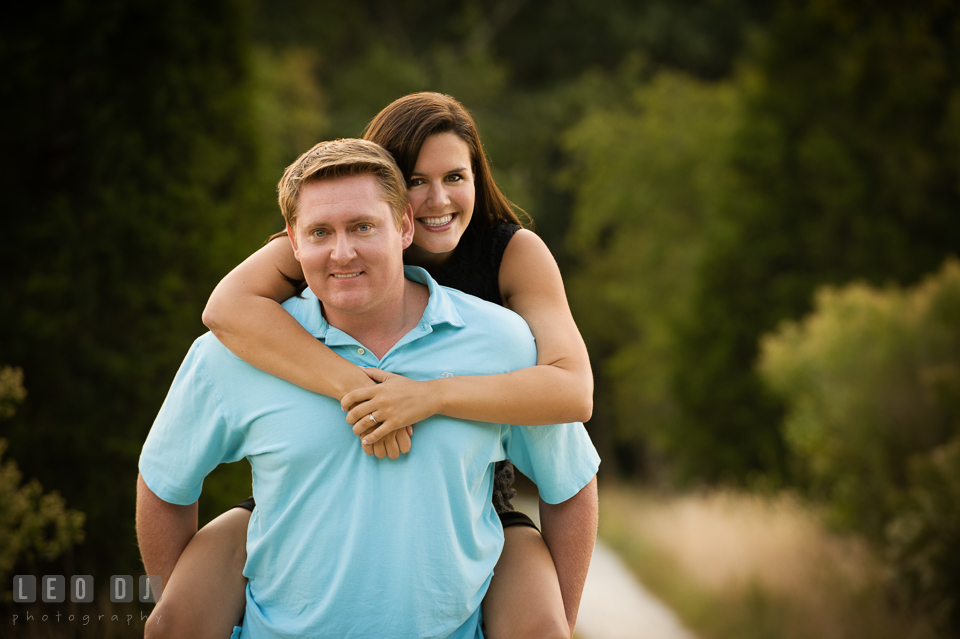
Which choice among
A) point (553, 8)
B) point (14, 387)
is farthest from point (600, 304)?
point (14, 387)

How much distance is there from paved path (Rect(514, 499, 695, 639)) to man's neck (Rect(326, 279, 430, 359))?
5839mm

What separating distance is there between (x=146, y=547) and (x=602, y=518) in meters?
12.3

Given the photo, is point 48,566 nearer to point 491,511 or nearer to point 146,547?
point 146,547

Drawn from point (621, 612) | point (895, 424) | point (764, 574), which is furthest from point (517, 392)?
point (621, 612)

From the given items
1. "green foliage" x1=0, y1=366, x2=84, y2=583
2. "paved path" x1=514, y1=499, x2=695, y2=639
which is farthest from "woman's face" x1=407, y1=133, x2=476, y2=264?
"paved path" x1=514, y1=499, x2=695, y2=639

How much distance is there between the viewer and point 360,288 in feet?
6.42

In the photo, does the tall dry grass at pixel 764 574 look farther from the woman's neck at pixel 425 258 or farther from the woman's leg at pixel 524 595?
the woman's neck at pixel 425 258

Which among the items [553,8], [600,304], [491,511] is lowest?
[491,511]

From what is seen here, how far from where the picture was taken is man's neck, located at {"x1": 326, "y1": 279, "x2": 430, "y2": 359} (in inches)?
82.4

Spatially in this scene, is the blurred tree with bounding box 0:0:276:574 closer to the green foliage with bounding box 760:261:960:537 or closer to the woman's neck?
the woman's neck

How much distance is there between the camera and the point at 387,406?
1845 mm

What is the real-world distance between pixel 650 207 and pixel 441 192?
1585cm

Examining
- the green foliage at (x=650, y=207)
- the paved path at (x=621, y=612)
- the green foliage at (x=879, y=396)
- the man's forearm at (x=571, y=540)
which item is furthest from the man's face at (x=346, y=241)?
the green foliage at (x=650, y=207)

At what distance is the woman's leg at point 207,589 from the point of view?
195cm
